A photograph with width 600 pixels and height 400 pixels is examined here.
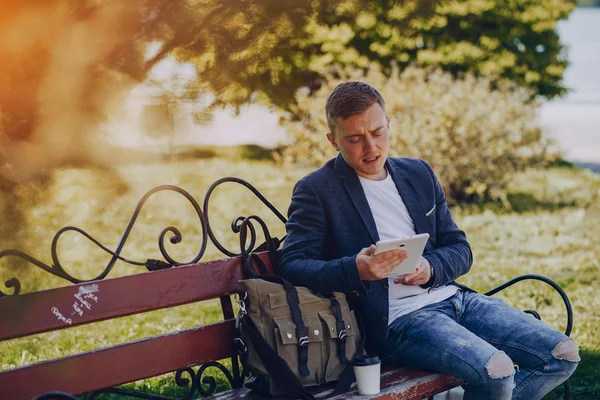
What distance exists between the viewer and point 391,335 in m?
3.19

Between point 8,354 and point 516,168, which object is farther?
point 516,168

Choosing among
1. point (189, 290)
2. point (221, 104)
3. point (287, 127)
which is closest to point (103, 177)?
point (221, 104)

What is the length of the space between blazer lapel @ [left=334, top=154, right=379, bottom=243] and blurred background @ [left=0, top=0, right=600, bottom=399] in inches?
14.9

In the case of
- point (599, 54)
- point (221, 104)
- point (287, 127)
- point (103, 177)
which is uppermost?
point (599, 54)

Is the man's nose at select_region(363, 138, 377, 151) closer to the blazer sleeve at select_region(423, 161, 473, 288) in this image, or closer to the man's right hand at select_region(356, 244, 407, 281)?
the blazer sleeve at select_region(423, 161, 473, 288)

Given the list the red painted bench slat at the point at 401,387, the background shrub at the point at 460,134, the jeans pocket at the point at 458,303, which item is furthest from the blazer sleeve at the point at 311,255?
the background shrub at the point at 460,134

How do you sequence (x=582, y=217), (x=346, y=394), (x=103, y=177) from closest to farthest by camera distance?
(x=103, y=177)
(x=346, y=394)
(x=582, y=217)

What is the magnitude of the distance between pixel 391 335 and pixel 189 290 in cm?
80

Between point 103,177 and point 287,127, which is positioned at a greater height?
point 287,127

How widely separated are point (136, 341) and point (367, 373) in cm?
81

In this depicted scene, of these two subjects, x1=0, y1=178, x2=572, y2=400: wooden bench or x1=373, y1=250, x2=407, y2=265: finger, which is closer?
x1=0, y1=178, x2=572, y2=400: wooden bench

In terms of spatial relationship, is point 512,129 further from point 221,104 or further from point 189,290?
point 221,104

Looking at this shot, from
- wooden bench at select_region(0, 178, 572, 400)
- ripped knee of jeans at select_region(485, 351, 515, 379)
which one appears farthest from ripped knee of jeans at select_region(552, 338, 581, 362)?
wooden bench at select_region(0, 178, 572, 400)

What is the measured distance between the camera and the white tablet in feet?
9.14
